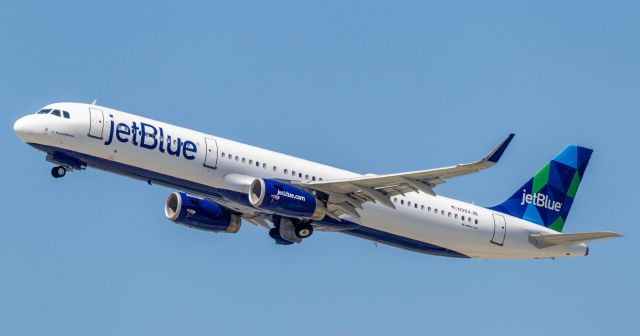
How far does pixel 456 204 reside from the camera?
2228 inches

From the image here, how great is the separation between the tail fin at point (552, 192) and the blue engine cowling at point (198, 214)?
43.2 ft

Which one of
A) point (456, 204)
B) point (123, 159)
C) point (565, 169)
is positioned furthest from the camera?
point (565, 169)

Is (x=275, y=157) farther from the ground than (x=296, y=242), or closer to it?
farther from the ground

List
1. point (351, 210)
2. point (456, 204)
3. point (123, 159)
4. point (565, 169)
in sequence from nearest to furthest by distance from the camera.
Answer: point (123, 159), point (351, 210), point (456, 204), point (565, 169)

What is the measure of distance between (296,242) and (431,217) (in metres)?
6.36

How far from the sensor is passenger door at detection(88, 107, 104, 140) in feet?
161

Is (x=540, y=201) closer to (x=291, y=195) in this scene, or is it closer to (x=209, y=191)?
(x=291, y=195)

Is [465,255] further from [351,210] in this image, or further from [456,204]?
[351,210]

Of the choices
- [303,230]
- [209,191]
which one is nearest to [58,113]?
[209,191]

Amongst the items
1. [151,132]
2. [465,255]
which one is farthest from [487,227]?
[151,132]

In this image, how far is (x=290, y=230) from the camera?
54.3 m

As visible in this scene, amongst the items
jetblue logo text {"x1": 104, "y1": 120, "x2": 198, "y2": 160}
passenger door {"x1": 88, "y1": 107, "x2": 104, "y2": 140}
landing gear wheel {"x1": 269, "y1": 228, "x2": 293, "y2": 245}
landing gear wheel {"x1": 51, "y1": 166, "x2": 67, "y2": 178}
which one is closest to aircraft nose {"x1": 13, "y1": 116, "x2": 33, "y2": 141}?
landing gear wheel {"x1": 51, "y1": 166, "x2": 67, "y2": 178}

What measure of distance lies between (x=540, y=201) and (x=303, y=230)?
13279 mm

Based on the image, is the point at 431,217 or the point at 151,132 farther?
the point at 431,217
